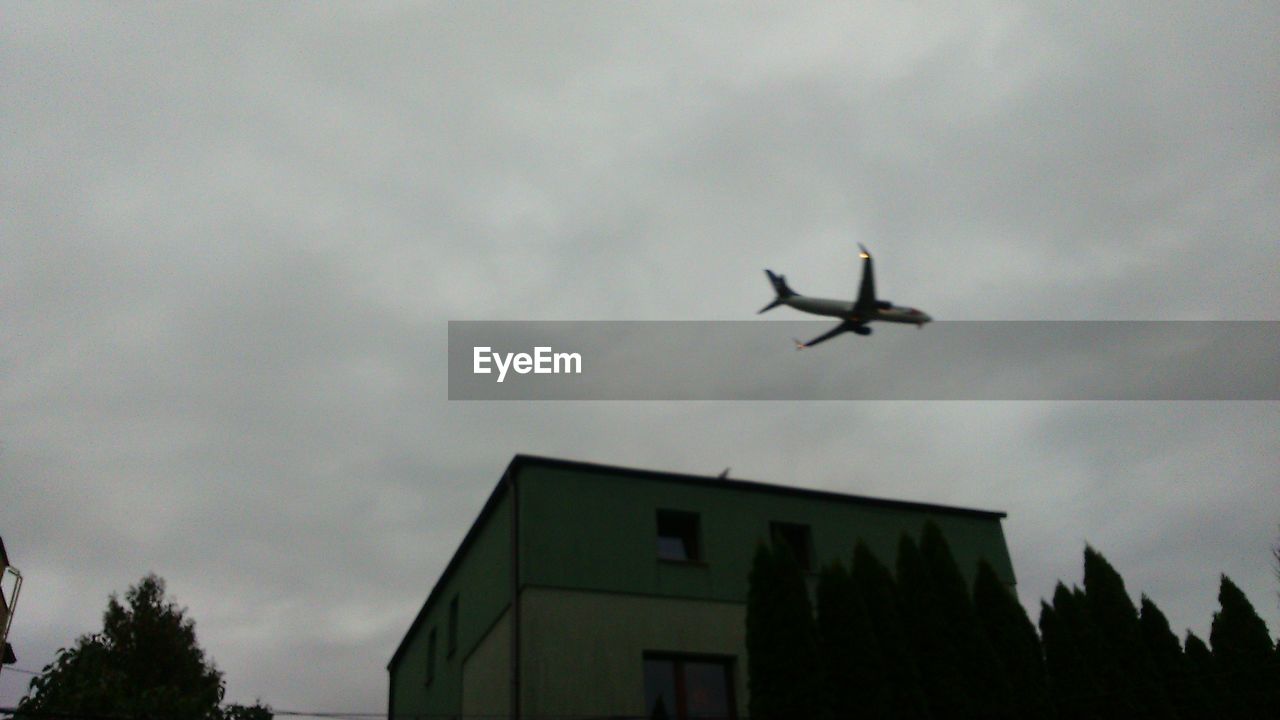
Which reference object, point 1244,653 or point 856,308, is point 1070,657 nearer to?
point 1244,653

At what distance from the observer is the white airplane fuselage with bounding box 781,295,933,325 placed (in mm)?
29312

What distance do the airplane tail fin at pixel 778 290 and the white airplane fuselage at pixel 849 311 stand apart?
0.22m

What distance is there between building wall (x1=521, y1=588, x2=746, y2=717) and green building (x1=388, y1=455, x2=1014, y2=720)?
23mm

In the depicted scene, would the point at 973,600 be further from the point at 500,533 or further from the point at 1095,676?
the point at 500,533

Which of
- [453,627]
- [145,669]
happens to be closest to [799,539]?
[453,627]

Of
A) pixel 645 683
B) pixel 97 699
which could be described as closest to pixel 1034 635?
pixel 645 683

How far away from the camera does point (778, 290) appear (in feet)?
104

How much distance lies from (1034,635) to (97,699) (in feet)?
93.4

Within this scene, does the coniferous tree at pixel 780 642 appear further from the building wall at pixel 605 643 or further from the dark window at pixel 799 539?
the dark window at pixel 799 539

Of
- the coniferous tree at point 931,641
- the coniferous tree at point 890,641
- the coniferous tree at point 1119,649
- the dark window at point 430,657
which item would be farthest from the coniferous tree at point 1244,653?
the dark window at point 430,657

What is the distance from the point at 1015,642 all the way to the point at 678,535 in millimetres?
7326

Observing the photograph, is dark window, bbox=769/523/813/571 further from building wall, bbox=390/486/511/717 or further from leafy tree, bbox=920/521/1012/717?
building wall, bbox=390/486/511/717

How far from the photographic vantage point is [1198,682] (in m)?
21.0

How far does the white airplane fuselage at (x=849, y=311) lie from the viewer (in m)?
29.3
